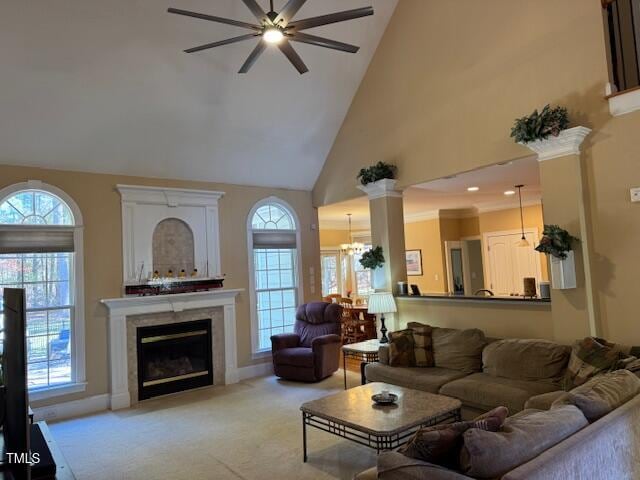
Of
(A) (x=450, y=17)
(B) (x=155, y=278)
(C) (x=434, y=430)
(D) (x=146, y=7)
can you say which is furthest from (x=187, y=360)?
(A) (x=450, y=17)

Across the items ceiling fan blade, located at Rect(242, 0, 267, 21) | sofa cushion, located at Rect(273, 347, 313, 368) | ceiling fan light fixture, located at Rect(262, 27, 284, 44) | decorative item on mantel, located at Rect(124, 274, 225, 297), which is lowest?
sofa cushion, located at Rect(273, 347, 313, 368)

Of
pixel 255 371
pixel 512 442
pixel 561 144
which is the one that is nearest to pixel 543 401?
pixel 512 442

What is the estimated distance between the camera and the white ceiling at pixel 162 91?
13.9 ft

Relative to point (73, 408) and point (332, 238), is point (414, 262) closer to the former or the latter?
point (332, 238)

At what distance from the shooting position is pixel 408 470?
1725 millimetres

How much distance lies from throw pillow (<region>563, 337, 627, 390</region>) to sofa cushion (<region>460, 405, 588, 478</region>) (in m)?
1.57

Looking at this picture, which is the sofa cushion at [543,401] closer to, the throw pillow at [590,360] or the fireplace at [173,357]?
the throw pillow at [590,360]

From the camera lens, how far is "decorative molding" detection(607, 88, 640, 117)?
3650 mm

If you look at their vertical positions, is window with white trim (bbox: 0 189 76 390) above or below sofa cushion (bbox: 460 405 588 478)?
above

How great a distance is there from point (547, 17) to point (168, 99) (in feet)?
13.8

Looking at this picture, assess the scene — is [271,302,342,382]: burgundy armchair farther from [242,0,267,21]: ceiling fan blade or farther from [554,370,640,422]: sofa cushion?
[242,0,267,21]: ceiling fan blade

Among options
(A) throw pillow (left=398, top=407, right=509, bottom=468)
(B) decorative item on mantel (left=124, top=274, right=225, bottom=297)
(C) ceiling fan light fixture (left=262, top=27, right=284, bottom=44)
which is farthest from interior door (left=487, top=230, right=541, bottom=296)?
(A) throw pillow (left=398, top=407, right=509, bottom=468)

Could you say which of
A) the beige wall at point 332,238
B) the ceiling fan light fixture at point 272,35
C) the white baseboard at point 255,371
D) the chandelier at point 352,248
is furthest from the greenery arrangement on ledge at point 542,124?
the beige wall at point 332,238

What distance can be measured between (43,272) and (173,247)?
158 centimetres
